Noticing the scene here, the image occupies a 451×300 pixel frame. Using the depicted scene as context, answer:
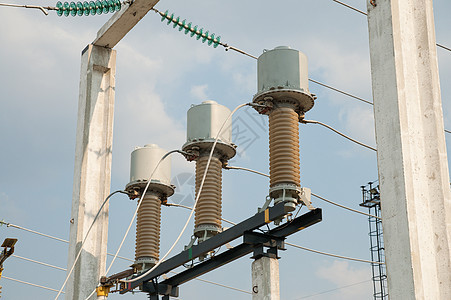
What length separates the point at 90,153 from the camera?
1123 cm

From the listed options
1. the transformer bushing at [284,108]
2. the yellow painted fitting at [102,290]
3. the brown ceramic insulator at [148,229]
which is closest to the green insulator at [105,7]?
the transformer bushing at [284,108]

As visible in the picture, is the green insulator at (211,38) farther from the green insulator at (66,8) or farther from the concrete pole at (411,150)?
the concrete pole at (411,150)

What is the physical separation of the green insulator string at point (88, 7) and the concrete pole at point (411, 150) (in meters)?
5.13

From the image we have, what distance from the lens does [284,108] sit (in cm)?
989

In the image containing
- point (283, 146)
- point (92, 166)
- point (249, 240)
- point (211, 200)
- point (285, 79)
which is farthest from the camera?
point (92, 166)

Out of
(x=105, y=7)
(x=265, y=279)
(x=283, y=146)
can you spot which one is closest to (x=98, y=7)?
(x=105, y=7)

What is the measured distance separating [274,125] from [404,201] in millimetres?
4030

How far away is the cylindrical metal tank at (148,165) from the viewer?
40.3 feet

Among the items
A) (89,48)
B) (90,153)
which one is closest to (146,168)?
(90,153)

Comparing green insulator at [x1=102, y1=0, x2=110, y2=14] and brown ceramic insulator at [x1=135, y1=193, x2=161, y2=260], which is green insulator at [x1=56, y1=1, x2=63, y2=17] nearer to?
green insulator at [x1=102, y1=0, x2=110, y2=14]

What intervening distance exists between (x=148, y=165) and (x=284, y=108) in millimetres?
3275

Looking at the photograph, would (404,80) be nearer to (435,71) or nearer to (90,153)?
(435,71)

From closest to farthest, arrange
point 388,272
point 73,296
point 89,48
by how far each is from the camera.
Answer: point 388,272
point 73,296
point 89,48

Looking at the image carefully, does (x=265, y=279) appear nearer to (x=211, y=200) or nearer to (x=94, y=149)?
(x=211, y=200)
